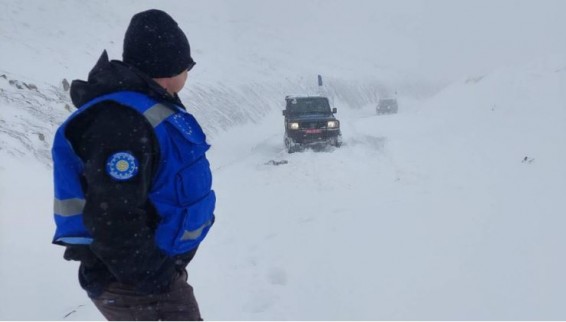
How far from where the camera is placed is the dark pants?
6.80 ft

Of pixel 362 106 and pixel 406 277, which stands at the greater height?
pixel 362 106

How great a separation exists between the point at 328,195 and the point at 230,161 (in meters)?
6.61

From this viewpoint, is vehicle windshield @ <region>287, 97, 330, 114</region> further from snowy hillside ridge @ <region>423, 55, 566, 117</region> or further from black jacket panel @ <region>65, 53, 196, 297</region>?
black jacket panel @ <region>65, 53, 196, 297</region>

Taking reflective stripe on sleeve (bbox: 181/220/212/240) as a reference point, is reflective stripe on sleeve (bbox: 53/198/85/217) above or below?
above

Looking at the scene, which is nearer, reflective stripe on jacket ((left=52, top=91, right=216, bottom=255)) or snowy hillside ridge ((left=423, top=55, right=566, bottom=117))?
reflective stripe on jacket ((left=52, top=91, right=216, bottom=255))

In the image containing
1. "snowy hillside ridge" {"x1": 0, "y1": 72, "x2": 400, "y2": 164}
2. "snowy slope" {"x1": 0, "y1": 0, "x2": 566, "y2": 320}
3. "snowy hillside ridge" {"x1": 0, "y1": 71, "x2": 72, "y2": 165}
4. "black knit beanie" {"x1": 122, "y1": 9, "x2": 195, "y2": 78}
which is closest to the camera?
"black knit beanie" {"x1": 122, "y1": 9, "x2": 195, "y2": 78}

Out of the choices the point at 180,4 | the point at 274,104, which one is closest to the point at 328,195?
the point at 274,104

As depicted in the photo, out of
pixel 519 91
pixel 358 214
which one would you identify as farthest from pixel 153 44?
pixel 519 91

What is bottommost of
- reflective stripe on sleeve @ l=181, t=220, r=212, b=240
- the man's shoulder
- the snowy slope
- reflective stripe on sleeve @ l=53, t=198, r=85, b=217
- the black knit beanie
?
the snowy slope

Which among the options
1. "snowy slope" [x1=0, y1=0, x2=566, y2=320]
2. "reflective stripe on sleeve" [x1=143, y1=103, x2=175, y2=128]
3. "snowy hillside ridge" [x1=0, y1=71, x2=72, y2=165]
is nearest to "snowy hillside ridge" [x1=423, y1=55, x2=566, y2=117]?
"snowy slope" [x1=0, y1=0, x2=566, y2=320]

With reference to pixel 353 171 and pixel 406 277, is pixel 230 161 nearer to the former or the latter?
pixel 353 171

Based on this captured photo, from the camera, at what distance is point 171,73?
2.27 metres

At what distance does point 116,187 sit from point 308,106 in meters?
14.9

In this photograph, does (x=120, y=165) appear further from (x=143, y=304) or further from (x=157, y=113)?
(x=143, y=304)
